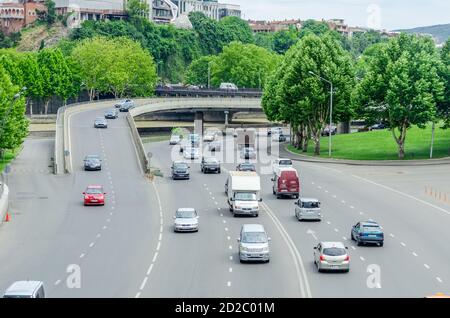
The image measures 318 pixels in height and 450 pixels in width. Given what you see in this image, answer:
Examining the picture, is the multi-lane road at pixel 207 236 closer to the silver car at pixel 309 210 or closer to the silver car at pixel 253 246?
the silver car at pixel 253 246

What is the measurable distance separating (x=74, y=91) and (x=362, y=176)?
3740 inches

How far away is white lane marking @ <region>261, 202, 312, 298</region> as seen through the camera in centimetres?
3625

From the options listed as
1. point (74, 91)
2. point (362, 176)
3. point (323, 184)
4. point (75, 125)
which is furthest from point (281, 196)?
point (74, 91)

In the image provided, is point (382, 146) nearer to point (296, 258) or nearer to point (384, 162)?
point (384, 162)

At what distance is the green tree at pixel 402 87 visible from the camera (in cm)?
9188

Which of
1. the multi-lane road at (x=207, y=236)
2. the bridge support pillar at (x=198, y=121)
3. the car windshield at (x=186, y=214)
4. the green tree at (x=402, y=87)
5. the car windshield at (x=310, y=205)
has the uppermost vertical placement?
the green tree at (x=402, y=87)

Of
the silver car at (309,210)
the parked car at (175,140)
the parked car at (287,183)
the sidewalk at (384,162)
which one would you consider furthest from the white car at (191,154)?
the silver car at (309,210)

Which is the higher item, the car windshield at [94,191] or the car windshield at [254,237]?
the car windshield at [254,237]

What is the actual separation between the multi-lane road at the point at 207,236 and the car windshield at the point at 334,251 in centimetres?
91

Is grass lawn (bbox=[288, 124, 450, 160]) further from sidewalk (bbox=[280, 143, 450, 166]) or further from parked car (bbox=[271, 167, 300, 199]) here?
parked car (bbox=[271, 167, 300, 199])

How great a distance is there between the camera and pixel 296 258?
1710 inches

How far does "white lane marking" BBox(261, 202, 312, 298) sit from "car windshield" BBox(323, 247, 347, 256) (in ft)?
4.33

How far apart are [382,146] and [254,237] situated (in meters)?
64.7
